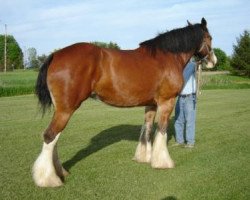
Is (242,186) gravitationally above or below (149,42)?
below

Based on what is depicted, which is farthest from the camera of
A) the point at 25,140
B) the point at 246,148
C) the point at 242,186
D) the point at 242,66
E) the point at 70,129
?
the point at 242,66

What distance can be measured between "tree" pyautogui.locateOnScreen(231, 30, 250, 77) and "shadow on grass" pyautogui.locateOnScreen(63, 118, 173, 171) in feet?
148

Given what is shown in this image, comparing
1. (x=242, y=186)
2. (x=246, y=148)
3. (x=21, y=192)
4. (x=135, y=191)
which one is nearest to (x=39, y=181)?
(x=21, y=192)

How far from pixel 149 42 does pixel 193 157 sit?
2.72 meters

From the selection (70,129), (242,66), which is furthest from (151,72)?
(242,66)

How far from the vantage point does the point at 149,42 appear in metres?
7.70

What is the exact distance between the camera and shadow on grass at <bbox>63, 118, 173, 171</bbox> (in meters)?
8.41

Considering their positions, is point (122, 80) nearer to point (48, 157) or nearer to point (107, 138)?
point (48, 157)

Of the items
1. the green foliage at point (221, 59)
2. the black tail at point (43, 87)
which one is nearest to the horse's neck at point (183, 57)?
the black tail at point (43, 87)

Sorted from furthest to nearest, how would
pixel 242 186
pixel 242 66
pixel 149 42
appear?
pixel 242 66 < pixel 149 42 < pixel 242 186

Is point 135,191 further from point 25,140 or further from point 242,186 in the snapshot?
point 25,140

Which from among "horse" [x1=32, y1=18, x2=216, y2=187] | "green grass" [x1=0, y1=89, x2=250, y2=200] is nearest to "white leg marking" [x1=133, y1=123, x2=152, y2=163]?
"horse" [x1=32, y1=18, x2=216, y2=187]

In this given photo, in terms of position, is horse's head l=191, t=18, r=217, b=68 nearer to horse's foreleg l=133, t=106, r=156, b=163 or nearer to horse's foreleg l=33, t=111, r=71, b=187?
horse's foreleg l=133, t=106, r=156, b=163

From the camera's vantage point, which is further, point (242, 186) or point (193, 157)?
point (193, 157)
